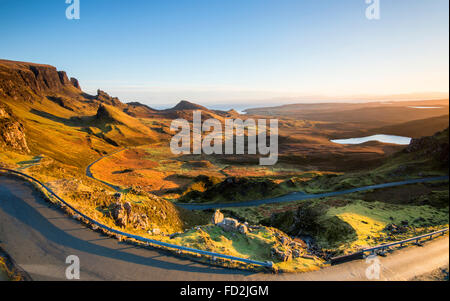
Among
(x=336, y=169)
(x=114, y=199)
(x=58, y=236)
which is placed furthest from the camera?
(x=336, y=169)

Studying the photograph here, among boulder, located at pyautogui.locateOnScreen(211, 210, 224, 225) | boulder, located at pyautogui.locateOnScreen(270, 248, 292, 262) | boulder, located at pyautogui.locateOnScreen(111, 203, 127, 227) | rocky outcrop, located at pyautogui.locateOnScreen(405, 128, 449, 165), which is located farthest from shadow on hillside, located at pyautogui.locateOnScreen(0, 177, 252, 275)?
rocky outcrop, located at pyautogui.locateOnScreen(405, 128, 449, 165)

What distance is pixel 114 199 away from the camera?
18.5 metres

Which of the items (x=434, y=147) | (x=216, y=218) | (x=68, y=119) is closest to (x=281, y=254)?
(x=216, y=218)

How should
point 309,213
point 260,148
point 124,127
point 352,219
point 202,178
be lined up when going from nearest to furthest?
point 352,219 < point 309,213 < point 202,178 < point 260,148 < point 124,127

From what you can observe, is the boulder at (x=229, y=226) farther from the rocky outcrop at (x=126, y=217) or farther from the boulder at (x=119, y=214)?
the boulder at (x=119, y=214)

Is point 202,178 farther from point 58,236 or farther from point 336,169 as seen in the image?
point 336,169

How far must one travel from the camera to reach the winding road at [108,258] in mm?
10453

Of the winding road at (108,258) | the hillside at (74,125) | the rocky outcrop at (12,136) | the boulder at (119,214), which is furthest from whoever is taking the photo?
the hillside at (74,125)

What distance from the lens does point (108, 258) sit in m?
11.2

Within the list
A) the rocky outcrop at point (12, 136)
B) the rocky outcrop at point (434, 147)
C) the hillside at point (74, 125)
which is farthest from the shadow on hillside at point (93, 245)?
the hillside at point (74, 125)

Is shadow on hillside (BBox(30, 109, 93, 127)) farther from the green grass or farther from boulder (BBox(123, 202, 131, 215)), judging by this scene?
the green grass

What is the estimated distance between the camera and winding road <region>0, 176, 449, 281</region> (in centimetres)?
1045
